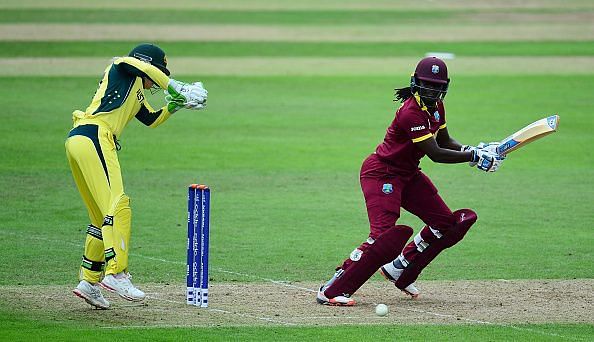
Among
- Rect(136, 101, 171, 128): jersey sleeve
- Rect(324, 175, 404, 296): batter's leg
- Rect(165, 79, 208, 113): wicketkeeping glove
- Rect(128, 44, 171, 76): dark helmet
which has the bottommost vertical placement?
Rect(324, 175, 404, 296): batter's leg

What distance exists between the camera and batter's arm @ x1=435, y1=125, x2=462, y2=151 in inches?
417

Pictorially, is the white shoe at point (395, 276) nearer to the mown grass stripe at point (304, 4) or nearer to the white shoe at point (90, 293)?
the white shoe at point (90, 293)

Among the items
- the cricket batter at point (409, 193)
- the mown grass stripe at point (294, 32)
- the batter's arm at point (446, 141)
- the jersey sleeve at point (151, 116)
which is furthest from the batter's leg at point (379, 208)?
the mown grass stripe at point (294, 32)

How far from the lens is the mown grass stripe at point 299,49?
31.8 m

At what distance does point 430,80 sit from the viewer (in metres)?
10.1

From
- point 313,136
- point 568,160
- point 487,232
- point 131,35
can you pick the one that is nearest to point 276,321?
point 487,232

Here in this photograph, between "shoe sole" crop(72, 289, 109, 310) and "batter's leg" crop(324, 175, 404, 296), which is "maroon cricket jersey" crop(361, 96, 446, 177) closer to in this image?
"batter's leg" crop(324, 175, 404, 296)

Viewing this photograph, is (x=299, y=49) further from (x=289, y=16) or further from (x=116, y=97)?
(x=116, y=97)

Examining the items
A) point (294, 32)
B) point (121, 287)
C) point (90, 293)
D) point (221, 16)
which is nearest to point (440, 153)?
point (121, 287)

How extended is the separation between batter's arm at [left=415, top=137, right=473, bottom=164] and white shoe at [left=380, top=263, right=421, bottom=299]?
3.75 feet

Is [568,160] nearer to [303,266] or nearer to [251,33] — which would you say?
[303,266]

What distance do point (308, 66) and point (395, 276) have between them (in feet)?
64.2

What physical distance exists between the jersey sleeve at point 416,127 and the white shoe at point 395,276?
1.27 m

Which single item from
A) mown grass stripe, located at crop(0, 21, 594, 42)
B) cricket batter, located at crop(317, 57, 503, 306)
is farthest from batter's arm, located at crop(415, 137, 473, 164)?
mown grass stripe, located at crop(0, 21, 594, 42)
